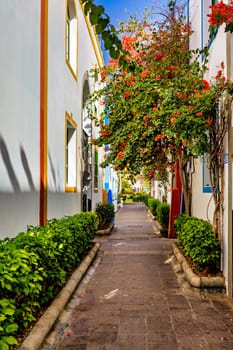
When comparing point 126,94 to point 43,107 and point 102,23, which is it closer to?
point 43,107

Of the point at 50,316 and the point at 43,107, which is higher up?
the point at 43,107

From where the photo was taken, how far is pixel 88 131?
13.3 meters

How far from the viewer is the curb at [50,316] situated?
337 centimetres

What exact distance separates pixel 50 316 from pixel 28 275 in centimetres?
95

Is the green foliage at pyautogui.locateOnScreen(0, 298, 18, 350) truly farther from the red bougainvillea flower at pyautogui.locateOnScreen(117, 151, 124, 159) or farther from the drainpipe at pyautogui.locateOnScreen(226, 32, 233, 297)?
the red bougainvillea flower at pyautogui.locateOnScreen(117, 151, 124, 159)

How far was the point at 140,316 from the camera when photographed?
15.2 feet

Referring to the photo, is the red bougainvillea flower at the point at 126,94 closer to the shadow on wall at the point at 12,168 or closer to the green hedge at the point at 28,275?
the shadow on wall at the point at 12,168

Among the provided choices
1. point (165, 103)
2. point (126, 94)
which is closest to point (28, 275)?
point (165, 103)

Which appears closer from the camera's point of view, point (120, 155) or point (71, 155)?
point (120, 155)

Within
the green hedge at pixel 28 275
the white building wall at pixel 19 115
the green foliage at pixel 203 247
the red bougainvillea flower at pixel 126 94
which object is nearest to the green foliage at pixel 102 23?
the white building wall at pixel 19 115

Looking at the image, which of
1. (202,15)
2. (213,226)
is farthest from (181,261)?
(202,15)

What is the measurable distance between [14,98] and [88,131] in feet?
27.4

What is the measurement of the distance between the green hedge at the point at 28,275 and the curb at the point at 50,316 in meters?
0.09

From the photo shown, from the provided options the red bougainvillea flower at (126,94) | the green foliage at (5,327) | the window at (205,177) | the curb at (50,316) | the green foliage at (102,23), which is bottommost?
the curb at (50,316)
